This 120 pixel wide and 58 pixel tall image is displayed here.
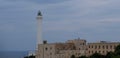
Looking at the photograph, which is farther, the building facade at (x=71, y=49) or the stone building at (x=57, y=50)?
the stone building at (x=57, y=50)

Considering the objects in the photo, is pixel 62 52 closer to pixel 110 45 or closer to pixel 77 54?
pixel 77 54

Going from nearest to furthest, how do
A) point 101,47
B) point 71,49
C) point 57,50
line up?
point 101,47, point 57,50, point 71,49

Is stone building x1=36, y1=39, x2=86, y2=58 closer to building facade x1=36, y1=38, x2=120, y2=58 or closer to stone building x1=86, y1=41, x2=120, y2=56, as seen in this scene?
building facade x1=36, y1=38, x2=120, y2=58

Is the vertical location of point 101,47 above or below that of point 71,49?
above

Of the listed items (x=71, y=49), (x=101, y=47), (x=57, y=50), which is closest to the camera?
(x=101, y=47)

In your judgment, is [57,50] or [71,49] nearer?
[57,50]

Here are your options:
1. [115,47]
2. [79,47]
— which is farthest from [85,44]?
[115,47]

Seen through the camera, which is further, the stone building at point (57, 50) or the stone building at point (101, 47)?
the stone building at point (57, 50)

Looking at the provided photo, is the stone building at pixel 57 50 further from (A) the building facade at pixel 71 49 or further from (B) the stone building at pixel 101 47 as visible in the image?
(B) the stone building at pixel 101 47

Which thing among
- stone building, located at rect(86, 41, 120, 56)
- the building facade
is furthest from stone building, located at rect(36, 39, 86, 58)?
stone building, located at rect(86, 41, 120, 56)

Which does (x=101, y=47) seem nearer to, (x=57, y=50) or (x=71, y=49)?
(x=71, y=49)

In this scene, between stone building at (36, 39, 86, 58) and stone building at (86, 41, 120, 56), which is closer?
stone building at (86, 41, 120, 56)

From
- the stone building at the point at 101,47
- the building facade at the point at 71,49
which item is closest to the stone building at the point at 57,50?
the building facade at the point at 71,49

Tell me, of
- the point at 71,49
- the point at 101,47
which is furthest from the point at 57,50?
the point at 101,47
